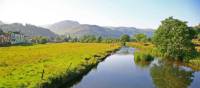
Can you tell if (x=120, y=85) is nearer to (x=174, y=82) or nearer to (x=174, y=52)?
(x=174, y=82)

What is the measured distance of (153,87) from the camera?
43625mm

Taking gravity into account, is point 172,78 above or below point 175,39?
below

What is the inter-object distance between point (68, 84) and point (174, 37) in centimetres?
5213

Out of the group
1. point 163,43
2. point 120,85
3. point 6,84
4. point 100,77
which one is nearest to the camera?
point 6,84

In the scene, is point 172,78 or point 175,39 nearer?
point 172,78

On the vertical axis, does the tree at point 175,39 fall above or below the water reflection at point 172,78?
above

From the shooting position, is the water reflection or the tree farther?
the tree

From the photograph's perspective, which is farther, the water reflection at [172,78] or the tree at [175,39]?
the tree at [175,39]

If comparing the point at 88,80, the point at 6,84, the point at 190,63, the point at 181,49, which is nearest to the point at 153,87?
the point at 88,80

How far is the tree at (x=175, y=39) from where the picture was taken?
80438mm

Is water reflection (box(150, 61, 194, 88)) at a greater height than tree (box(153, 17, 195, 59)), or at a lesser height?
lesser

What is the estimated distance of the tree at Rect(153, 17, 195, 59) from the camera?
80.4 meters

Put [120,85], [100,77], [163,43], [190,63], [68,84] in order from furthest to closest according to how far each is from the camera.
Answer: [163,43] < [190,63] < [100,77] < [120,85] < [68,84]

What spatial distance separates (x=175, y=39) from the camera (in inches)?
3295
